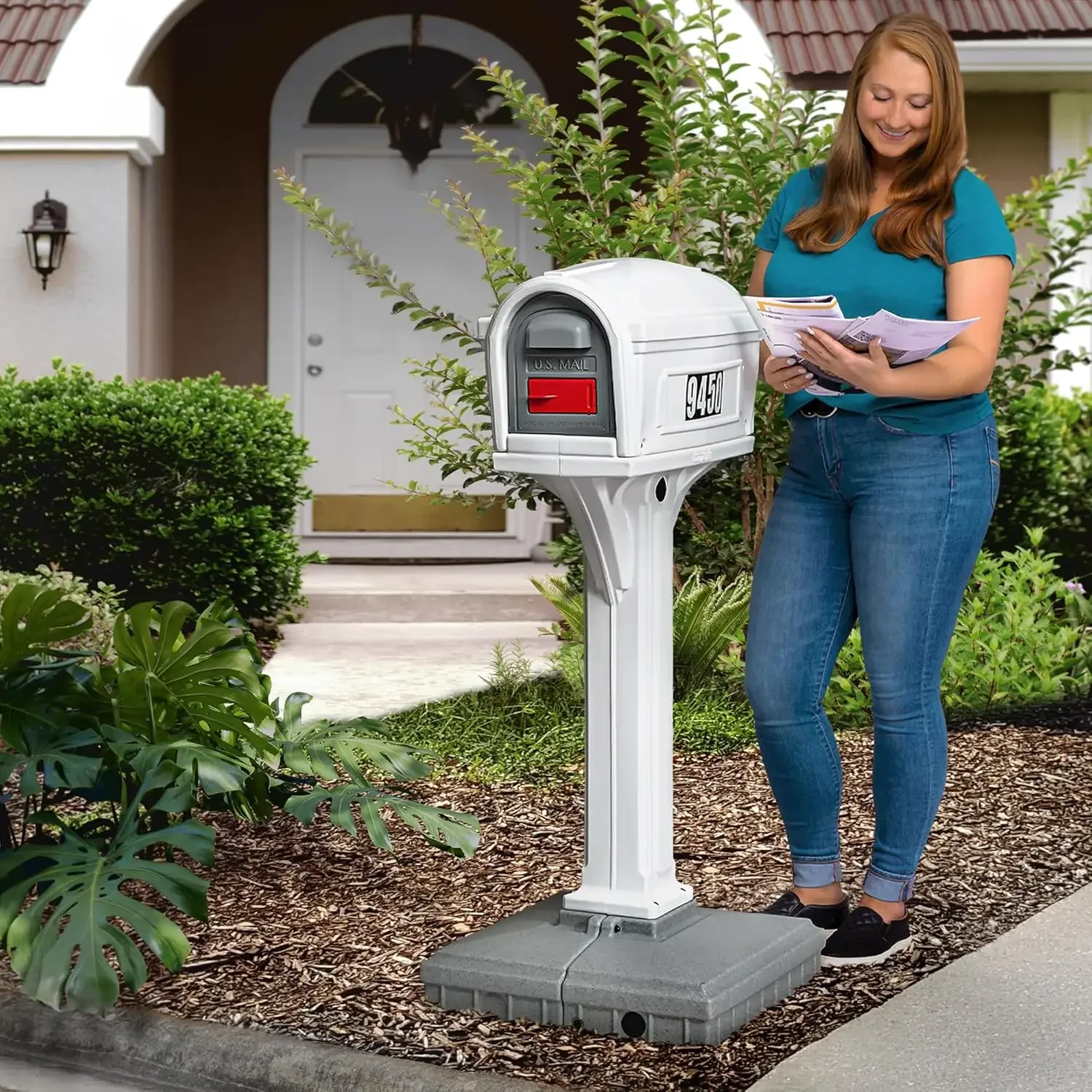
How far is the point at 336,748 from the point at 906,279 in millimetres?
1851

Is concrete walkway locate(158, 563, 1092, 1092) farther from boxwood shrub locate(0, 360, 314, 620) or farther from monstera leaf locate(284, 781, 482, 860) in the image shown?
boxwood shrub locate(0, 360, 314, 620)

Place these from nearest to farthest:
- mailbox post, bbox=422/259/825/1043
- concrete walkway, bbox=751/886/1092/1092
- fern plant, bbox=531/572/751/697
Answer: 1. concrete walkway, bbox=751/886/1092/1092
2. mailbox post, bbox=422/259/825/1043
3. fern plant, bbox=531/572/751/697

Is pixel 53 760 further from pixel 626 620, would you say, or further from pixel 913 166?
pixel 913 166

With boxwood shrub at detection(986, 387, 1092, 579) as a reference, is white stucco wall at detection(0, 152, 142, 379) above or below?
above

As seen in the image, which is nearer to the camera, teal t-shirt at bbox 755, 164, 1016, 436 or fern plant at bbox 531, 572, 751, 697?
teal t-shirt at bbox 755, 164, 1016, 436

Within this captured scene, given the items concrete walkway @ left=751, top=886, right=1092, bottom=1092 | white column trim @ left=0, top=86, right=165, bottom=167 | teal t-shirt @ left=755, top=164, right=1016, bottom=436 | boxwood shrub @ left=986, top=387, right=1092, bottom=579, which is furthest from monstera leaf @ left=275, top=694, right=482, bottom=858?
white column trim @ left=0, top=86, right=165, bottom=167

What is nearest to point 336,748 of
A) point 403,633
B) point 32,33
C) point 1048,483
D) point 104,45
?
point 403,633

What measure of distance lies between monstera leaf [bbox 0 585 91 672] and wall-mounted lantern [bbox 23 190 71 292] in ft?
15.0

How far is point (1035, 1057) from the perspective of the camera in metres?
2.98

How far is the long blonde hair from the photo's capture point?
324 cm

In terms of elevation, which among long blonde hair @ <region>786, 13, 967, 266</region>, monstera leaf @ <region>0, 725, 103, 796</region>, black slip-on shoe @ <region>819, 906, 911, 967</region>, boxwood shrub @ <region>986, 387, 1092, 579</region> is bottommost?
black slip-on shoe @ <region>819, 906, 911, 967</region>

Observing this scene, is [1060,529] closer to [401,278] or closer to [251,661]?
[401,278]

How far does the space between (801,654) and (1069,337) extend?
576cm

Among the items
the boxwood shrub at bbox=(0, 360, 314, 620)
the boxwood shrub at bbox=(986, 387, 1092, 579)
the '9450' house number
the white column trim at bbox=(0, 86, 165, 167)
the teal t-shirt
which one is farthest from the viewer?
the white column trim at bbox=(0, 86, 165, 167)
